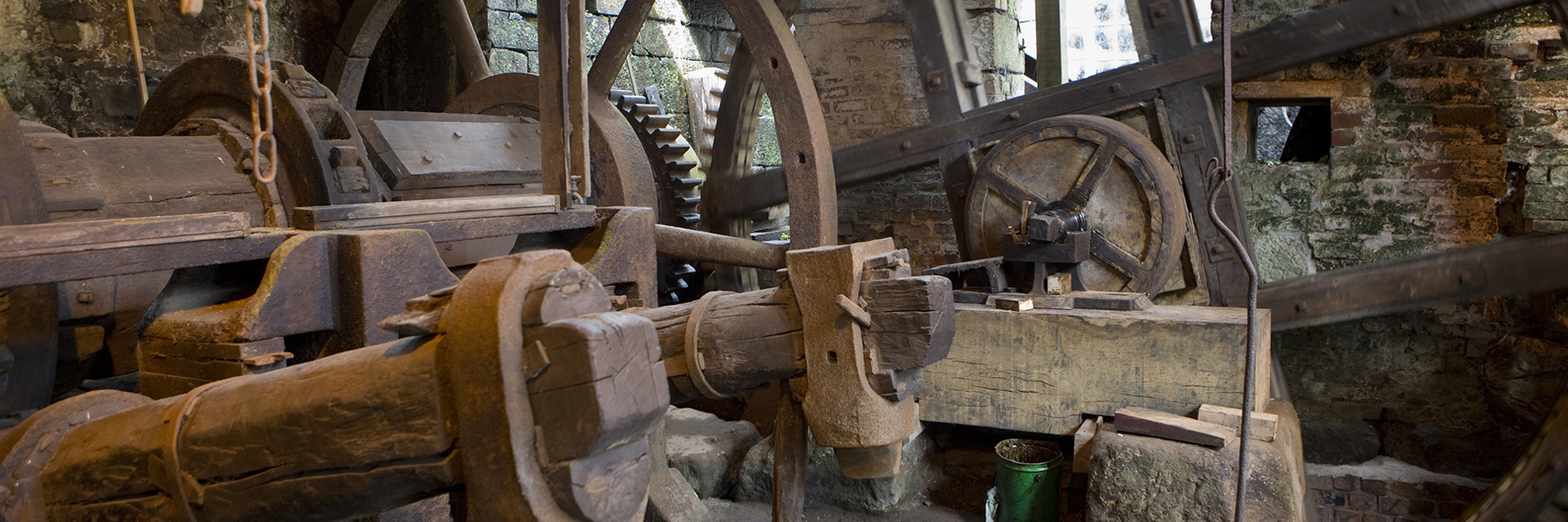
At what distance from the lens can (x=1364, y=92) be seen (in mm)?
3799

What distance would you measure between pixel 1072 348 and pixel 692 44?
4097 mm

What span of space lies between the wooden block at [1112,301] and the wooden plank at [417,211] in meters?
1.94

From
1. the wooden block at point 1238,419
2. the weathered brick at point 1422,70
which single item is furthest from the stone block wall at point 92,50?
the weathered brick at point 1422,70

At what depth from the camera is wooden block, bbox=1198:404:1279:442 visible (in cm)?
289

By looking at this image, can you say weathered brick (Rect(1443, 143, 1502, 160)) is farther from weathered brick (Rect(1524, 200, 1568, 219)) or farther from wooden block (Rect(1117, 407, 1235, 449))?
wooden block (Rect(1117, 407, 1235, 449))

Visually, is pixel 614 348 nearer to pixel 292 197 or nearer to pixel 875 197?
pixel 292 197

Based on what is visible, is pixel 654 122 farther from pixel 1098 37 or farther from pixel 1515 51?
pixel 1098 37

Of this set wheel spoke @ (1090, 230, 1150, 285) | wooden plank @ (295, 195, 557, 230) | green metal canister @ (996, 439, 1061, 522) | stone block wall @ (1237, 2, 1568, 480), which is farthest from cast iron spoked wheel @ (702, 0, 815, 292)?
wooden plank @ (295, 195, 557, 230)

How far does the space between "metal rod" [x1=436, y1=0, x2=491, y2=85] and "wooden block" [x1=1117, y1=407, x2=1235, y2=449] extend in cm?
344

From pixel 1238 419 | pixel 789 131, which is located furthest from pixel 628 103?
pixel 1238 419

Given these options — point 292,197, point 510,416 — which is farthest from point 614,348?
point 292,197

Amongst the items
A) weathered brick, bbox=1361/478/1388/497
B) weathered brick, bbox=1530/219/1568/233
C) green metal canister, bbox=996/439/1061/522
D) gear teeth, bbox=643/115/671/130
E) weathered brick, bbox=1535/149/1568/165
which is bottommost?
weathered brick, bbox=1361/478/1388/497

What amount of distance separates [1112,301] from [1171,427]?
1.83 ft

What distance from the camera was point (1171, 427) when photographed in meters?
2.97
